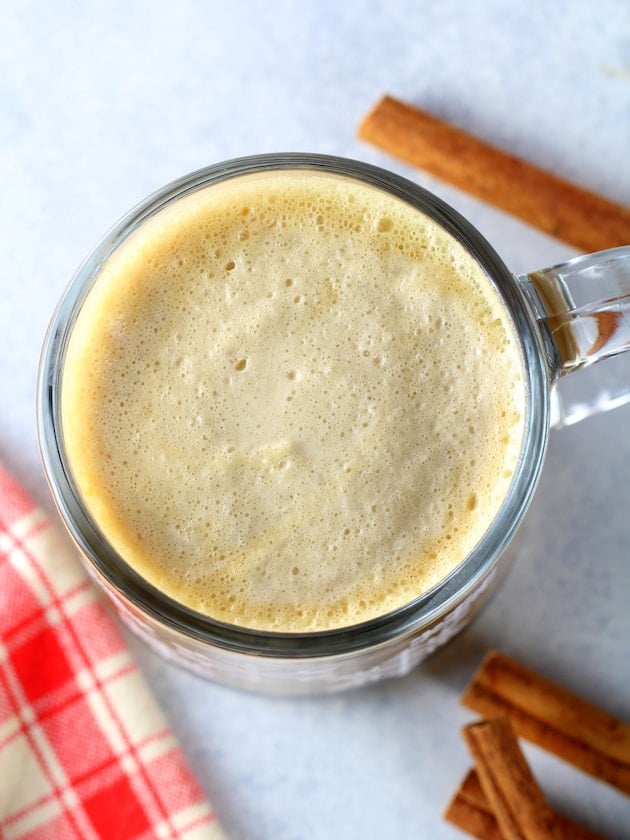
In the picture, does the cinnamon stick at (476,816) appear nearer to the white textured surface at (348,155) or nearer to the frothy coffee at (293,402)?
the white textured surface at (348,155)

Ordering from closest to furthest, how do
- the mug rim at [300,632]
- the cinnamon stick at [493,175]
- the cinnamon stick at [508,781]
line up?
the mug rim at [300,632]
the cinnamon stick at [508,781]
the cinnamon stick at [493,175]

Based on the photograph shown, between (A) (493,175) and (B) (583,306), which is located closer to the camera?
(B) (583,306)

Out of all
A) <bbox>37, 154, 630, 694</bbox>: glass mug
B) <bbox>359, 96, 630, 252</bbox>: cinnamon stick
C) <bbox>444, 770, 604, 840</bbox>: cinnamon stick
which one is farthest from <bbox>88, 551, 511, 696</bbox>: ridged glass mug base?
<bbox>359, 96, 630, 252</bbox>: cinnamon stick

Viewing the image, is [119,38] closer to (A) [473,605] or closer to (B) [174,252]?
(B) [174,252]

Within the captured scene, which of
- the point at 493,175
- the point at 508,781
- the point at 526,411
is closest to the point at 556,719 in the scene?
the point at 508,781

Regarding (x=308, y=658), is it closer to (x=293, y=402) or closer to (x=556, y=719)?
(x=293, y=402)

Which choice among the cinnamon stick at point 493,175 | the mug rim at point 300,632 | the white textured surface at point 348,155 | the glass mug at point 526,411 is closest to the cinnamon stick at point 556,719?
the white textured surface at point 348,155

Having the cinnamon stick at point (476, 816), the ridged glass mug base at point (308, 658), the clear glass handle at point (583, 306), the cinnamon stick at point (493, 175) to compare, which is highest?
the cinnamon stick at point (493, 175)
